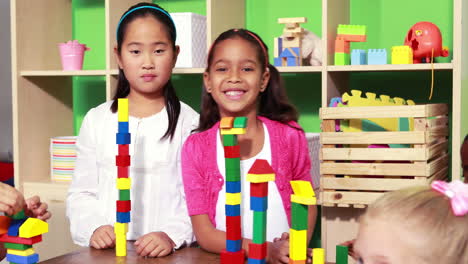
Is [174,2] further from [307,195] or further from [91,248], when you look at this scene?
[307,195]

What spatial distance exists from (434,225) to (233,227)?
1.03 feet

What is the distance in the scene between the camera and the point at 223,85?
1489mm

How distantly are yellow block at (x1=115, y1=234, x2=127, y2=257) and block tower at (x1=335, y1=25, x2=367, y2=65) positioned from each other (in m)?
1.11

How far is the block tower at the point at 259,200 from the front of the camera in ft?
3.10

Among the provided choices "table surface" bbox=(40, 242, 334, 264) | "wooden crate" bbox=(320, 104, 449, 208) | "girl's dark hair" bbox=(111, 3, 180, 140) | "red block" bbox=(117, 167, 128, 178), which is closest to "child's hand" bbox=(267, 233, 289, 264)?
"table surface" bbox=(40, 242, 334, 264)

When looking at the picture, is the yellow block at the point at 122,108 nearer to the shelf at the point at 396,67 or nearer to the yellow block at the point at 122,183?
Answer: the yellow block at the point at 122,183

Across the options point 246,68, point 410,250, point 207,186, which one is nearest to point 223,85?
point 246,68

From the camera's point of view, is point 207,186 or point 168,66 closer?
point 207,186

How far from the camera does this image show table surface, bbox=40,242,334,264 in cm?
121

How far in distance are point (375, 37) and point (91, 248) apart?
147 cm

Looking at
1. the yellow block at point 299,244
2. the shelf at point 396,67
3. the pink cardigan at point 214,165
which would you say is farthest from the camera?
the shelf at point 396,67

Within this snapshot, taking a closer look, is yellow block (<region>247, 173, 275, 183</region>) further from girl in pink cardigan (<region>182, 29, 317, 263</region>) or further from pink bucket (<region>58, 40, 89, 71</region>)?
pink bucket (<region>58, 40, 89, 71</region>)

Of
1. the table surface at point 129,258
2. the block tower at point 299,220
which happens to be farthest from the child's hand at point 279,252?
the block tower at point 299,220

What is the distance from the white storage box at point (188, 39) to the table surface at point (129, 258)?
109cm
